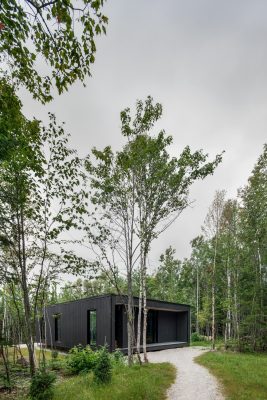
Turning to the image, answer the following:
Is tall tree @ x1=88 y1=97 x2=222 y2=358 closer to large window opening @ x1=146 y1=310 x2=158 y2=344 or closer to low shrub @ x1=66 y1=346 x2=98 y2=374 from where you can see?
low shrub @ x1=66 y1=346 x2=98 y2=374

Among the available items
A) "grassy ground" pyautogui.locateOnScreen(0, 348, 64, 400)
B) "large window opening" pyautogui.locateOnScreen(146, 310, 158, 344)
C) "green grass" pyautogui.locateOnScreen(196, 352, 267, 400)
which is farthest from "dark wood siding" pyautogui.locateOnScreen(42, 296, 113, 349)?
"green grass" pyautogui.locateOnScreen(196, 352, 267, 400)

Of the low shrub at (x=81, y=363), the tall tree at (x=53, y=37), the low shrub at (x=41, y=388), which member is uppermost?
the tall tree at (x=53, y=37)

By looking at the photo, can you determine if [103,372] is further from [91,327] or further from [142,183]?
[91,327]

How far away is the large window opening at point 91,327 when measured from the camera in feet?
A: 55.9

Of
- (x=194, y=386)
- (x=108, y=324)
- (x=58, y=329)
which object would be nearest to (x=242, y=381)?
(x=194, y=386)

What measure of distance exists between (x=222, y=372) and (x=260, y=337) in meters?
10.7

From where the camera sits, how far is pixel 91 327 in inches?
683

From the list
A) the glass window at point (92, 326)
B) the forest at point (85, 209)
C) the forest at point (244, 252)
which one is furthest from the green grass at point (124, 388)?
the forest at point (244, 252)

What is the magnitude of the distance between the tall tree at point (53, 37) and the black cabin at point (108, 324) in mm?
11611

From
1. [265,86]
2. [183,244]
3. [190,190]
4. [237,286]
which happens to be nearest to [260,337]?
[237,286]

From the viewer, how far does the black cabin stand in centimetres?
1542

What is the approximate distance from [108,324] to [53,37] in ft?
48.5

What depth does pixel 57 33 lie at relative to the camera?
276 centimetres

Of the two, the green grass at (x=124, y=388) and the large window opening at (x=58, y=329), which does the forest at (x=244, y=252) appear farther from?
the green grass at (x=124, y=388)
